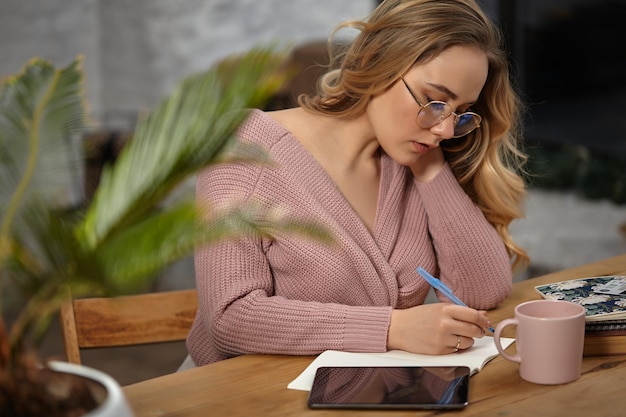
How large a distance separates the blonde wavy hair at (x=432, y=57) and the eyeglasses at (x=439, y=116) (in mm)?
71

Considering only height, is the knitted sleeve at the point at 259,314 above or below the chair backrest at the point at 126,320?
above

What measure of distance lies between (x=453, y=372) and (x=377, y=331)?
0.17 metres

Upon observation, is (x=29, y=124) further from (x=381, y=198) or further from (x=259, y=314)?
(x=381, y=198)

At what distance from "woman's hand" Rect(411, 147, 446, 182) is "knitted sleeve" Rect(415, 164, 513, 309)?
15 millimetres

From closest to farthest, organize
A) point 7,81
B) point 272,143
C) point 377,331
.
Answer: point 7,81 → point 377,331 → point 272,143

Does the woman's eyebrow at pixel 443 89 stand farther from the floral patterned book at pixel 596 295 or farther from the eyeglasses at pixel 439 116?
the floral patterned book at pixel 596 295

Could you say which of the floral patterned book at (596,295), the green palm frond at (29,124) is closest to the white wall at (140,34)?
the floral patterned book at (596,295)

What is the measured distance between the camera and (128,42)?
5.77 m

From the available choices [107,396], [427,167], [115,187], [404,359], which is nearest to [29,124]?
[115,187]

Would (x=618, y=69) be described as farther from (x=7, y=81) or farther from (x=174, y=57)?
(x=7, y=81)

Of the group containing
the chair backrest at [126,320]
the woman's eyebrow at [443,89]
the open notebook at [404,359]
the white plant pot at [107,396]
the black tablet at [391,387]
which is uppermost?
the woman's eyebrow at [443,89]

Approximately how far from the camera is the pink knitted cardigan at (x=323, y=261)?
1533 mm

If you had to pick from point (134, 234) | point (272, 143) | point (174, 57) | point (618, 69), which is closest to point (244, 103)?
point (134, 234)

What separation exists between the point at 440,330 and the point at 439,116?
1.44ft
